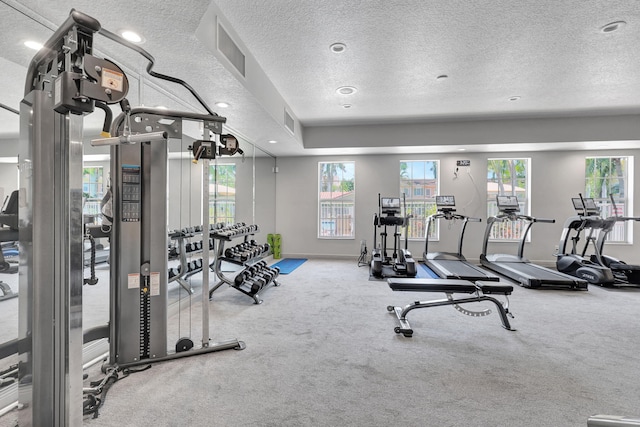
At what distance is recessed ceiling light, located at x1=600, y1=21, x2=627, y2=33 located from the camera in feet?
9.23

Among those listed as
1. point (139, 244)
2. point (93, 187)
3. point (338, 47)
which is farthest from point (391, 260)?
point (93, 187)

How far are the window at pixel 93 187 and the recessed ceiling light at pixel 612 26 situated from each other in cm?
474

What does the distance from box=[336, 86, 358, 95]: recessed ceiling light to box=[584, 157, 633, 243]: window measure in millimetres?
5669

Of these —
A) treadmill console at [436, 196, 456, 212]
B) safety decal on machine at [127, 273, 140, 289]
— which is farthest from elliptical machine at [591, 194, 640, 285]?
safety decal on machine at [127, 273, 140, 289]

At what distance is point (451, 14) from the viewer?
271cm

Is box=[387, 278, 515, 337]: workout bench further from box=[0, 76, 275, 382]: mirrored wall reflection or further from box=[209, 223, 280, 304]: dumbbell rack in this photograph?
box=[0, 76, 275, 382]: mirrored wall reflection

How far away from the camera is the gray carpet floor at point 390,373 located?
5.77 feet

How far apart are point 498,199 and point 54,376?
6469 millimetres

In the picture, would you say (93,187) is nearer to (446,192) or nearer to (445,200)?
(445,200)

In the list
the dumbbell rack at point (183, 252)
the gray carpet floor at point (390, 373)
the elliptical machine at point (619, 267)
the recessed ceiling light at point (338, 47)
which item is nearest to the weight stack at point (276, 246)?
the dumbbell rack at point (183, 252)

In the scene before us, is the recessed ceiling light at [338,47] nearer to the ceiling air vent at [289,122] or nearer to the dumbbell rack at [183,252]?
the ceiling air vent at [289,122]

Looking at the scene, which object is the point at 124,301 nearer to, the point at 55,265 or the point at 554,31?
the point at 55,265

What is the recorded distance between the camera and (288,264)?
260 inches

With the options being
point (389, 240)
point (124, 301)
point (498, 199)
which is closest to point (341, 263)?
point (389, 240)
